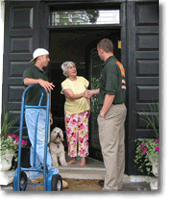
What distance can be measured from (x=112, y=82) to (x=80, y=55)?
Answer: 218 inches

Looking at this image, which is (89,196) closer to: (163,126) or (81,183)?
(81,183)

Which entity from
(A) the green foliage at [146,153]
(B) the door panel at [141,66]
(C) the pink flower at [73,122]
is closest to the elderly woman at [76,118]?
(C) the pink flower at [73,122]

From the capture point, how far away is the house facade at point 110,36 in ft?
11.2

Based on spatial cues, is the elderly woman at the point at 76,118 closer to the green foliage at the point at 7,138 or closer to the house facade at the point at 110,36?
the house facade at the point at 110,36

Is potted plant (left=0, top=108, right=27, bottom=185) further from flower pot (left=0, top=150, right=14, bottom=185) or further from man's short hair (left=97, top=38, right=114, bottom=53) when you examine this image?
man's short hair (left=97, top=38, right=114, bottom=53)

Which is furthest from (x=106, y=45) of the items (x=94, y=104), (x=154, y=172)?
(x=94, y=104)

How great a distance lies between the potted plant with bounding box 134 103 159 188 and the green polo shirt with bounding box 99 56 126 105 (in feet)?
2.44

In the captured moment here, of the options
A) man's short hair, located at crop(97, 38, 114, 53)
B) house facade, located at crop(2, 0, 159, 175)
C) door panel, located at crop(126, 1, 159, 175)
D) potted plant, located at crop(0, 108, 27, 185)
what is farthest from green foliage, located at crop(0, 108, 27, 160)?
man's short hair, located at crop(97, 38, 114, 53)

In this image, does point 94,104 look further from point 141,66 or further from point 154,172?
point 154,172

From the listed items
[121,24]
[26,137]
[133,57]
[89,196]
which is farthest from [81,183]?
[121,24]

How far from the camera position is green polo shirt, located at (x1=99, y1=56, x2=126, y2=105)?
2.49 metres

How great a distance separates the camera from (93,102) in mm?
4676

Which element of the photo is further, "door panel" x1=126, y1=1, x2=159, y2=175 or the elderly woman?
the elderly woman

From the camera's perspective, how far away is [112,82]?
250 cm
